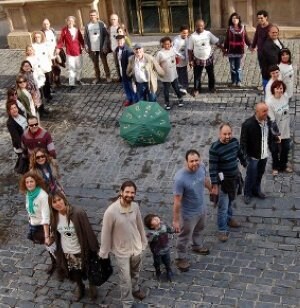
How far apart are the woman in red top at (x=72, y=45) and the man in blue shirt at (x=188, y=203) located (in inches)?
241

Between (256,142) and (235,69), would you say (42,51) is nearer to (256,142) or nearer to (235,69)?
(235,69)

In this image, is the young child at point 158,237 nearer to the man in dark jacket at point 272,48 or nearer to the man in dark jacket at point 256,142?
the man in dark jacket at point 256,142

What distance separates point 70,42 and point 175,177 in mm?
6203

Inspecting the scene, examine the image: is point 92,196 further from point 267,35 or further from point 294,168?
point 267,35

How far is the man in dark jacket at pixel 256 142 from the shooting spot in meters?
7.01

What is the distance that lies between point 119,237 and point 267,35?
18.6 ft

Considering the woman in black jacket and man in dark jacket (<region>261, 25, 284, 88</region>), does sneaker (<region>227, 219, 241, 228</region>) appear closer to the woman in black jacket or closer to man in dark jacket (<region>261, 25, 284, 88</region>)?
the woman in black jacket

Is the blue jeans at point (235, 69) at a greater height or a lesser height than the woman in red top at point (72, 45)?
lesser

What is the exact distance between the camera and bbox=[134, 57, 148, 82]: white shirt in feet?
32.9

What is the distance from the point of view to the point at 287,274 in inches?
254

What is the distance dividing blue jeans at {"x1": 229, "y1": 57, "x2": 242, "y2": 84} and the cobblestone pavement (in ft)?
0.74

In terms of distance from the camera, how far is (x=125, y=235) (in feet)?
18.7

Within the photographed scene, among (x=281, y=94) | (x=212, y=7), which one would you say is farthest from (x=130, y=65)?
(x=212, y=7)

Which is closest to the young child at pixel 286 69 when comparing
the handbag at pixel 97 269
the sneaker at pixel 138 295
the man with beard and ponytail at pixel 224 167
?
the man with beard and ponytail at pixel 224 167
